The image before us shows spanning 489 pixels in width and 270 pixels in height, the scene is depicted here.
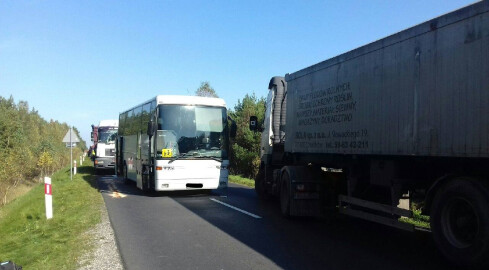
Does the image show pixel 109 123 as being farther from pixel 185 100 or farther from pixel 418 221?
pixel 418 221

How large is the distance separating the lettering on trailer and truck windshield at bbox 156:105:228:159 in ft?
14.5

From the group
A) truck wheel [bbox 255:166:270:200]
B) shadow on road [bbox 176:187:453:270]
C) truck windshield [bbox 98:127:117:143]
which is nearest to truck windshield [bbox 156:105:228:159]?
truck wheel [bbox 255:166:270:200]

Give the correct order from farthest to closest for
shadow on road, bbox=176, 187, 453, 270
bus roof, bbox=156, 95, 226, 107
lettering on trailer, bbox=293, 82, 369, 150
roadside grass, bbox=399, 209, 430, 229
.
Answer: bus roof, bbox=156, 95, 226, 107 < roadside grass, bbox=399, 209, 430, 229 < lettering on trailer, bbox=293, 82, 369, 150 < shadow on road, bbox=176, 187, 453, 270

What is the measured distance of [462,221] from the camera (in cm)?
533

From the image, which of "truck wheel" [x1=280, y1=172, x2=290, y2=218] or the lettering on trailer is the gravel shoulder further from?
the lettering on trailer

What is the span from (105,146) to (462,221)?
24.8 m

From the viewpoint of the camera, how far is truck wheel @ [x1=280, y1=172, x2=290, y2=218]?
941 cm

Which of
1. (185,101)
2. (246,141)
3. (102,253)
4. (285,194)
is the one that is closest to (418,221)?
(285,194)

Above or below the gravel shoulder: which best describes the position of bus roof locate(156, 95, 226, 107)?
above

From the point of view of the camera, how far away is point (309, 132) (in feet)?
30.9

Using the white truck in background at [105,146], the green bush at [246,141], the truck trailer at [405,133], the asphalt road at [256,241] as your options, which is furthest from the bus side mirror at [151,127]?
the green bush at [246,141]

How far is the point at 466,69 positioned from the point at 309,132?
4471 mm

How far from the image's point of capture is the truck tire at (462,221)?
4926mm

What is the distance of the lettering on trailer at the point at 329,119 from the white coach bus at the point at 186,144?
4.43 meters
